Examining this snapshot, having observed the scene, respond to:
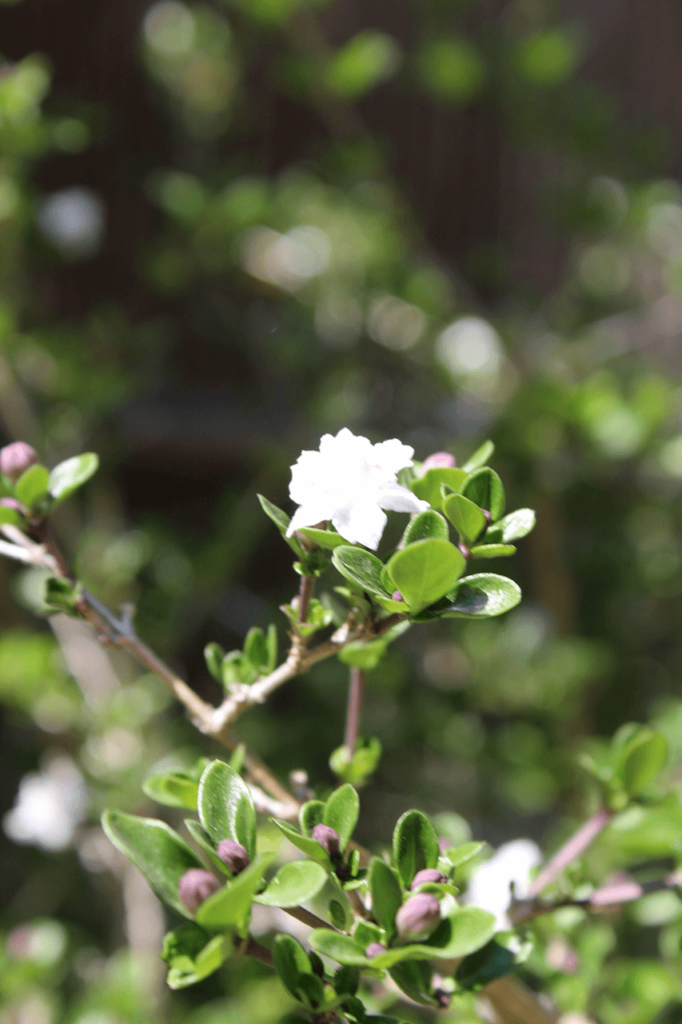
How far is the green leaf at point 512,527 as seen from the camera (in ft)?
1.24

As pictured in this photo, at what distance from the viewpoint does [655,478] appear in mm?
1342

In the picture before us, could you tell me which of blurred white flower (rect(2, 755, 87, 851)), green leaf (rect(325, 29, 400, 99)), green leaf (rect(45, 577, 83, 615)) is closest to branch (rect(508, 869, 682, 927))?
green leaf (rect(45, 577, 83, 615))

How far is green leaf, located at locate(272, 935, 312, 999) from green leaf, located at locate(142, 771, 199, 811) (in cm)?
11

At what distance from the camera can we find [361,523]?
34 centimetres

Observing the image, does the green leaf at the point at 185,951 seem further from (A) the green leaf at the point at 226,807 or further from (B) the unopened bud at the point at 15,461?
(B) the unopened bud at the point at 15,461

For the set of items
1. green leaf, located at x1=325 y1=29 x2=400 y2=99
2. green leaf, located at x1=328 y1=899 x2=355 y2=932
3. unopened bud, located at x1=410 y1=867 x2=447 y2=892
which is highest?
green leaf, located at x1=325 y1=29 x2=400 y2=99

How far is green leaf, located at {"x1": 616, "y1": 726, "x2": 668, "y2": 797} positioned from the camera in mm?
515

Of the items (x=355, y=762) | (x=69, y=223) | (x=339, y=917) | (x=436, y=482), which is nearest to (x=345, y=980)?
(x=339, y=917)

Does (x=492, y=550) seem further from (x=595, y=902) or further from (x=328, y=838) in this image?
(x=595, y=902)

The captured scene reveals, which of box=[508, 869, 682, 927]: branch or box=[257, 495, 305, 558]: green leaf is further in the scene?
box=[508, 869, 682, 927]: branch

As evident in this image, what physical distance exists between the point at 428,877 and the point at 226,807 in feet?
0.33

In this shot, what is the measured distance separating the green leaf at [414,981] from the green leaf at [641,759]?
0.23 metres

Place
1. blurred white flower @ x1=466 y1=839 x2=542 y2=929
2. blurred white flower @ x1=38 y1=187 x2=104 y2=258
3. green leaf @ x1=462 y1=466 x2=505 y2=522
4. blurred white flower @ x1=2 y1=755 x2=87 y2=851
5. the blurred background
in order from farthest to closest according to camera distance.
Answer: blurred white flower @ x1=38 y1=187 x2=104 y2=258 < the blurred background < blurred white flower @ x1=2 y1=755 x2=87 y2=851 < blurred white flower @ x1=466 y1=839 x2=542 y2=929 < green leaf @ x1=462 y1=466 x2=505 y2=522

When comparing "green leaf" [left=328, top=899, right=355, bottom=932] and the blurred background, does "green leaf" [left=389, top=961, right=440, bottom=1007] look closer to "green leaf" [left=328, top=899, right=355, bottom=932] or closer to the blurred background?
"green leaf" [left=328, top=899, right=355, bottom=932]
